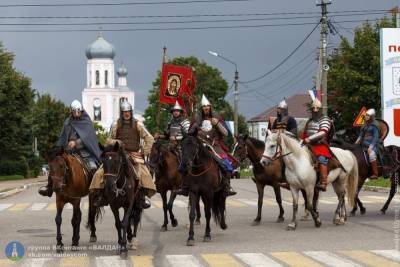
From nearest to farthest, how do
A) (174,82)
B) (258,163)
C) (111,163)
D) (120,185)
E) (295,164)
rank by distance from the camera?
(111,163) < (120,185) < (295,164) < (258,163) < (174,82)

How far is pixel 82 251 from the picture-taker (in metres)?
14.2

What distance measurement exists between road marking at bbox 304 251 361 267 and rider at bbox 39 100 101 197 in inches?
177

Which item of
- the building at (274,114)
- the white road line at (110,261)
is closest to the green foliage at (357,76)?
the white road line at (110,261)

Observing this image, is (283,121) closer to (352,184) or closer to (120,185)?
(352,184)

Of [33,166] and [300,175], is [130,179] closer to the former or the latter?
[300,175]

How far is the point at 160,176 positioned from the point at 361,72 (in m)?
39.3

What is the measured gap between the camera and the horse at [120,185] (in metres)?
13.3

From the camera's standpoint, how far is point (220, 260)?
12.8 m

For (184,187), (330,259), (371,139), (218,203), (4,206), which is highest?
(371,139)

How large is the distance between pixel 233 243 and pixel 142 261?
2688 millimetres

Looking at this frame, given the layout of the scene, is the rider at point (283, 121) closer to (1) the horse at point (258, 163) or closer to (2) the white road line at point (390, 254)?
(1) the horse at point (258, 163)

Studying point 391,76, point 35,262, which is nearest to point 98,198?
point 35,262

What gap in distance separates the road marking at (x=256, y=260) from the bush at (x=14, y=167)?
55714 mm

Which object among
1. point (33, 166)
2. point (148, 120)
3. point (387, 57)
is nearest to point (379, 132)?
point (387, 57)
